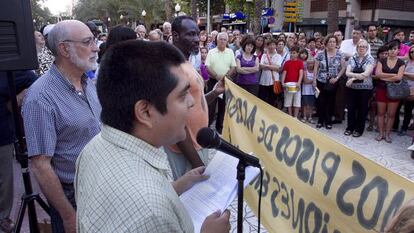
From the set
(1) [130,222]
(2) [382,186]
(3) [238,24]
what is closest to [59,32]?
(1) [130,222]

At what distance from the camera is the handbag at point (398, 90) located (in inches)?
249

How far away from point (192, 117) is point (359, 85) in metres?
5.21

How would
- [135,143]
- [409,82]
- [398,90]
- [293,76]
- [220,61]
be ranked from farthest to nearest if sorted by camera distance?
[293,76], [220,61], [409,82], [398,90], [135,143]

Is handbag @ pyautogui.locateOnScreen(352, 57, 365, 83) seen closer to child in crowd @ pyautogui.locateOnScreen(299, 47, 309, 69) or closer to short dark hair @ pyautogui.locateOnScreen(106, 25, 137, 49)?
child in crowd @ pyautogui.locateOnScreen(299, 47, 309, 69)

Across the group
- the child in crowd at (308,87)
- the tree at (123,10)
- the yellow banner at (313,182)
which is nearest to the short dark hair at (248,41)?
the child in crowd at (308,87)

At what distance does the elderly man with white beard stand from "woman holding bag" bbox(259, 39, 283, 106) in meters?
5.82

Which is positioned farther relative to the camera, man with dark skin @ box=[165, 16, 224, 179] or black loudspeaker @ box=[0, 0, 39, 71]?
man with dark skin @ box=[165, 16, 224, 179]

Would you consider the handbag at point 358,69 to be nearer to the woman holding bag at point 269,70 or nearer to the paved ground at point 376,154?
the paved ground at point 376,154

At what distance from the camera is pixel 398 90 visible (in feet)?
20.8

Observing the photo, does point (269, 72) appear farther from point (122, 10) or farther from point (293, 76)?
point (122, 10)

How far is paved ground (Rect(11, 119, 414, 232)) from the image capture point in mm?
4172

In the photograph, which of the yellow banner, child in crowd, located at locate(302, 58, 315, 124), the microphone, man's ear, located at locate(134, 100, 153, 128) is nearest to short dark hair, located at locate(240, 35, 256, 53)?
child in crowd, located at locate(302, 58, 315, 124)

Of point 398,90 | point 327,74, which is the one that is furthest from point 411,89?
point 327,74

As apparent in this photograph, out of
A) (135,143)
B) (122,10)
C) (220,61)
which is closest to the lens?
(135,143)
